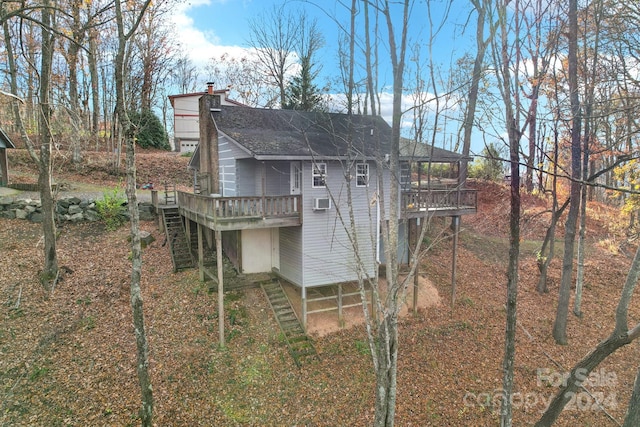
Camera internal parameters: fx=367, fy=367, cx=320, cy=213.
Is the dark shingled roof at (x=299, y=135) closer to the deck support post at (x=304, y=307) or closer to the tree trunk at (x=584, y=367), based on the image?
the deck support post at (x=304, y=307)

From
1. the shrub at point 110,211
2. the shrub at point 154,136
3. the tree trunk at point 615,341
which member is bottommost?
the tree trunk at point 615,341

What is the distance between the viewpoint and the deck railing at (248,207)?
12.8 metres

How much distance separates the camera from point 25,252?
1507 cm

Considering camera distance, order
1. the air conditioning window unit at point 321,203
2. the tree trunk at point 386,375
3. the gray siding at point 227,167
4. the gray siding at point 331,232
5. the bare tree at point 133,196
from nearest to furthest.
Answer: the tree trunk at point 386,375
the bare tree at point 133,196
the air conditioning window unit at point 321,203
the gray siding at point 331,232
the gray siding at point 227,167

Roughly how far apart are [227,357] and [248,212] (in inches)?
195

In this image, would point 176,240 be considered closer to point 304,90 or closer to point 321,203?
point 321,203

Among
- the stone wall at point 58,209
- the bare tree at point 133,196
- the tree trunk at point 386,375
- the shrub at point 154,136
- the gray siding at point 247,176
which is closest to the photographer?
the tree trunk at point 386,375

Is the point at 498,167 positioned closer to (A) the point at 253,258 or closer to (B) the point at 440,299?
(B) the point at 440,299

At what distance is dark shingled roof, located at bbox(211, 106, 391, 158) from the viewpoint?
13.0m

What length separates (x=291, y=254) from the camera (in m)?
14.7

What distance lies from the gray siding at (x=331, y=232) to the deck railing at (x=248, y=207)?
0.58 metres

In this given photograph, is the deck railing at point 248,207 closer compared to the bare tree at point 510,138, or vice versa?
the bare tree at point 510,138

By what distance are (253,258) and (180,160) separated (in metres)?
18.6

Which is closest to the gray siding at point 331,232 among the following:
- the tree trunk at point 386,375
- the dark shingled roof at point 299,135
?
the dark shingled roof at point 299,135
